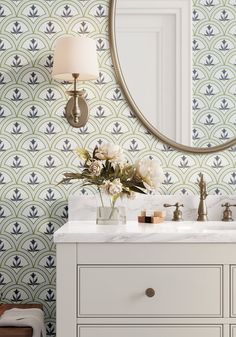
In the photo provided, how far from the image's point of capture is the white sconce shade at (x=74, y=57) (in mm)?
2551

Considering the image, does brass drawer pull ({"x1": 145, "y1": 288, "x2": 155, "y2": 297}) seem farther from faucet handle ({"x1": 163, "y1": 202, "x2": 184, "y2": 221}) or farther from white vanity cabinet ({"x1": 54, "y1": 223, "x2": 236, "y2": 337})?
faucet handle ({"x1": 163, "y1": 202, "x2": 184, "y2": 221})

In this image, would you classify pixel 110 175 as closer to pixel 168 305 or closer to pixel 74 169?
pixel 74 169

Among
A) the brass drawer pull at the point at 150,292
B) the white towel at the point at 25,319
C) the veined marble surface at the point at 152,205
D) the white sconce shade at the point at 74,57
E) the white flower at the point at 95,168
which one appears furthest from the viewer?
the veined marble surface at the point at 152,205

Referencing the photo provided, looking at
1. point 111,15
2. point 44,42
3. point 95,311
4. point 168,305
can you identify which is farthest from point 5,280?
point 111,15

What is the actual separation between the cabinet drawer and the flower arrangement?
398 millimetres

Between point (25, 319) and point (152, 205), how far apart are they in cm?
74

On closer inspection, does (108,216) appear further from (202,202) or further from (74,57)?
(74,57)

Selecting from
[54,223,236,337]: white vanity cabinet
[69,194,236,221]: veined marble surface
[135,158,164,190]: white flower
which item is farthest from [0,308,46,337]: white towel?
[135,158,164,190]: white flower

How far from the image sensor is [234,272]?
2152 millimetres

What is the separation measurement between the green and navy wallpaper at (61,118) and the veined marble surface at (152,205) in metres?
0.05

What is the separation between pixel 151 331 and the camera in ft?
7.08

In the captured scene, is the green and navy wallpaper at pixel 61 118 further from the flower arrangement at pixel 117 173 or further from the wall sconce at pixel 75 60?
the flower arrangement at pixel 117 173

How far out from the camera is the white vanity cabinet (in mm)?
2152

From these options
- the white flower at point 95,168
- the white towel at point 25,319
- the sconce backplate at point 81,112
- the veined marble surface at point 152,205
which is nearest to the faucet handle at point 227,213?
the veined marble surface at point 152,205
